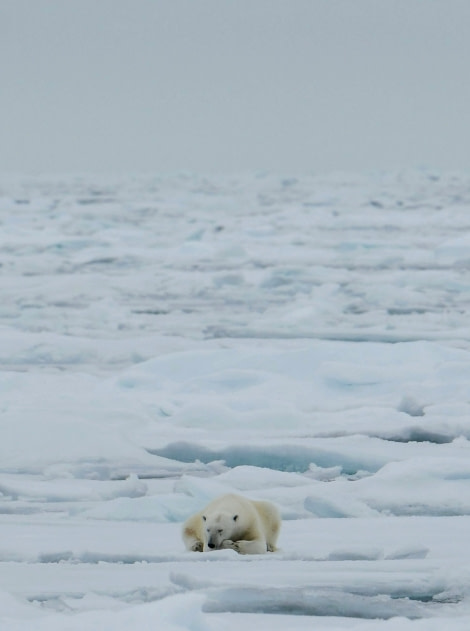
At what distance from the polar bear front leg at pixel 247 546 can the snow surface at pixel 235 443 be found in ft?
0.09

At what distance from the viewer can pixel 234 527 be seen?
2.66 metres

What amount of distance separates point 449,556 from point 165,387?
267cm

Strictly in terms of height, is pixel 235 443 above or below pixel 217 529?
above

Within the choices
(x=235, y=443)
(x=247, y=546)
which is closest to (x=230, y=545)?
(x=247, y=546)

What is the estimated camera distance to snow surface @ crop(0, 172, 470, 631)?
236 centimetres

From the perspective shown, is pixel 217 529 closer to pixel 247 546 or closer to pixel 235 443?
pixel 247 546

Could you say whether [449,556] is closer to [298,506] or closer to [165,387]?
[298,506]

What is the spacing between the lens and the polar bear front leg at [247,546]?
2678 millimetres

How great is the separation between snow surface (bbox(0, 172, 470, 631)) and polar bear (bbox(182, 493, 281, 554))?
0.14ft

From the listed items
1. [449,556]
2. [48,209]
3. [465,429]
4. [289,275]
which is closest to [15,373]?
[465,429]

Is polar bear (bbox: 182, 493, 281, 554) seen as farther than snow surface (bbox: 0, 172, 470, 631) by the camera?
Yes

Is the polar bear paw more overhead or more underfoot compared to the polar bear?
more underfoot

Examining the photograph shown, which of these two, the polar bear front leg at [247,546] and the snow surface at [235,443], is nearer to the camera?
the snow surface at [235,443]

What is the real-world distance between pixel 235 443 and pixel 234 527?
4.26 feet
